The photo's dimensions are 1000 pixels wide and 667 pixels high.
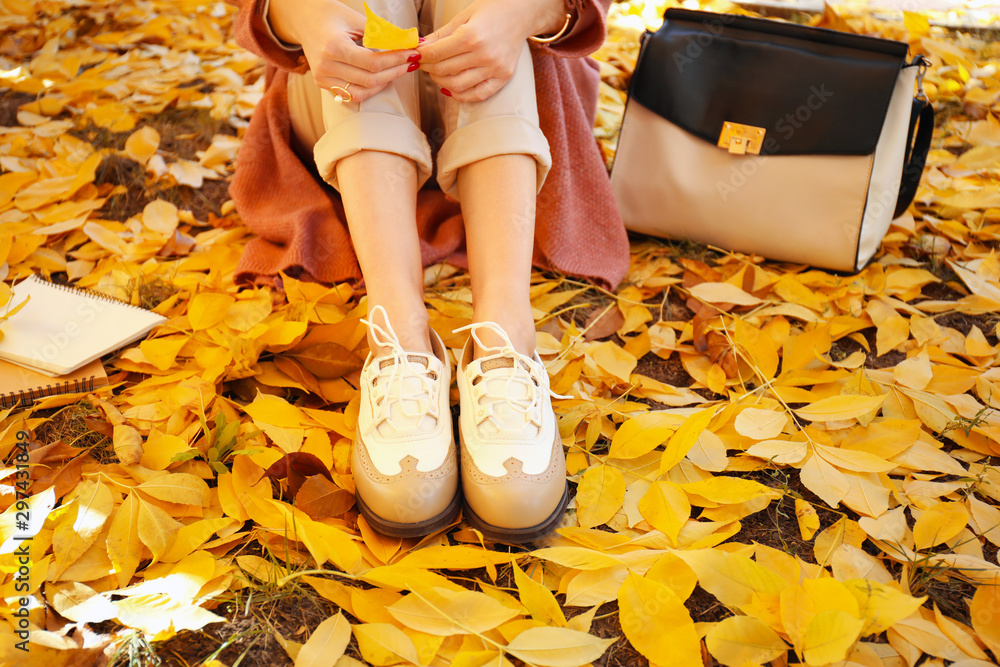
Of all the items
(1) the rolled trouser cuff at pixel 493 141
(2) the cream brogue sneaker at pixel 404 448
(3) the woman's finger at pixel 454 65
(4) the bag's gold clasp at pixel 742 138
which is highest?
(3) the woman's finger at pixel 454 65

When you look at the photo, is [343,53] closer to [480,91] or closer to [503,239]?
[480,91]

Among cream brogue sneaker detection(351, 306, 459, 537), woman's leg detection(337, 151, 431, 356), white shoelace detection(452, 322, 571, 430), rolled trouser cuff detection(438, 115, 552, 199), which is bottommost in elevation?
cream brogue sneaker detection(351, 306, 459, 537)

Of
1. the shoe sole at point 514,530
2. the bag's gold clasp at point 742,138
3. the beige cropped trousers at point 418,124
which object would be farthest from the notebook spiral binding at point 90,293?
the bag's gold clasp at point 742,138

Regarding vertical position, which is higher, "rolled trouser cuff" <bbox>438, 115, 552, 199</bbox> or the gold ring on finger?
the gold ring on finger

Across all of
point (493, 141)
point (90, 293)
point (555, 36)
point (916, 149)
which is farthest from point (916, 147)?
point (90, 293)

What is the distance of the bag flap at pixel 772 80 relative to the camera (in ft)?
3.65

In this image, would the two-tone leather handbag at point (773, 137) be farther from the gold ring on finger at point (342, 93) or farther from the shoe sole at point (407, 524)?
the shoe sole at point (407, 524)

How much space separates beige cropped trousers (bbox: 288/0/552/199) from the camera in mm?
867

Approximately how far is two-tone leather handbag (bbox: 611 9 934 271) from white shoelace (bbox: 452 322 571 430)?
590mm

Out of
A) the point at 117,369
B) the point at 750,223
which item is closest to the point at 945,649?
the point at 750,223

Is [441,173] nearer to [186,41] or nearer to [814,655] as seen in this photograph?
[814,655]

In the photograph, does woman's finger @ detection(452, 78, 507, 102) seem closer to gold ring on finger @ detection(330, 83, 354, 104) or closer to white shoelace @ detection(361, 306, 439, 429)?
gold ring on finger @ detection(330, 83, 354, 104)

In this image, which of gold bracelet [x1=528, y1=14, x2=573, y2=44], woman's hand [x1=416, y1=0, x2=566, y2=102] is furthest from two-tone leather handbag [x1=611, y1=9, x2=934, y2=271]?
woman's hand [x1=416, y1=0, x2=566, y2=102]

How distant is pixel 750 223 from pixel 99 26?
2.22m
